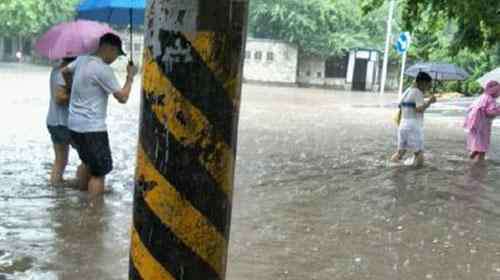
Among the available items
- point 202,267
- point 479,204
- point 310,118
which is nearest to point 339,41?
point 310,118

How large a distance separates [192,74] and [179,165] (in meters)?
0.29

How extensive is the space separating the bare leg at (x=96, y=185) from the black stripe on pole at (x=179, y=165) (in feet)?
18.0

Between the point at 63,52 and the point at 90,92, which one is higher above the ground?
the point at 63,52

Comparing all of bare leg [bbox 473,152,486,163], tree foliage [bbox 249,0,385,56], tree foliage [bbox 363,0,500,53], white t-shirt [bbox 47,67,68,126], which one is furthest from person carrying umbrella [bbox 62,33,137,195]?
tree foliage [bbox 249,0,385,56]

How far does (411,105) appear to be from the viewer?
10.7m

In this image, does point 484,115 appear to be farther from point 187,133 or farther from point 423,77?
point 187,133

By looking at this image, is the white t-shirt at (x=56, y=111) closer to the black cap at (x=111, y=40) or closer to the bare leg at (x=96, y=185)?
the bare leg at (x=96, y=185)

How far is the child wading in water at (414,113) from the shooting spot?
34.9 feet

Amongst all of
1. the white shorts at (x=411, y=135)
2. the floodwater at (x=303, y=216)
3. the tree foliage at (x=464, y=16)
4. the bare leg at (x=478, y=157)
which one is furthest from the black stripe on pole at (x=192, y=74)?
the bare leg at (x=478, y=157)

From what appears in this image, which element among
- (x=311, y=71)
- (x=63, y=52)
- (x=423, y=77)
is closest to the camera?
(x=63, y=52)

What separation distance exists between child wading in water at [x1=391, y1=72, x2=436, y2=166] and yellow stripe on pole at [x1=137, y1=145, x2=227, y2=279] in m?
8.56

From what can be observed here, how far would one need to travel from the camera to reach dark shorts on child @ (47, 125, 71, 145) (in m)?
7.98

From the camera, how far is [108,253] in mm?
5859

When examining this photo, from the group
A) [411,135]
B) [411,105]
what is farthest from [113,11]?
[411,135]
